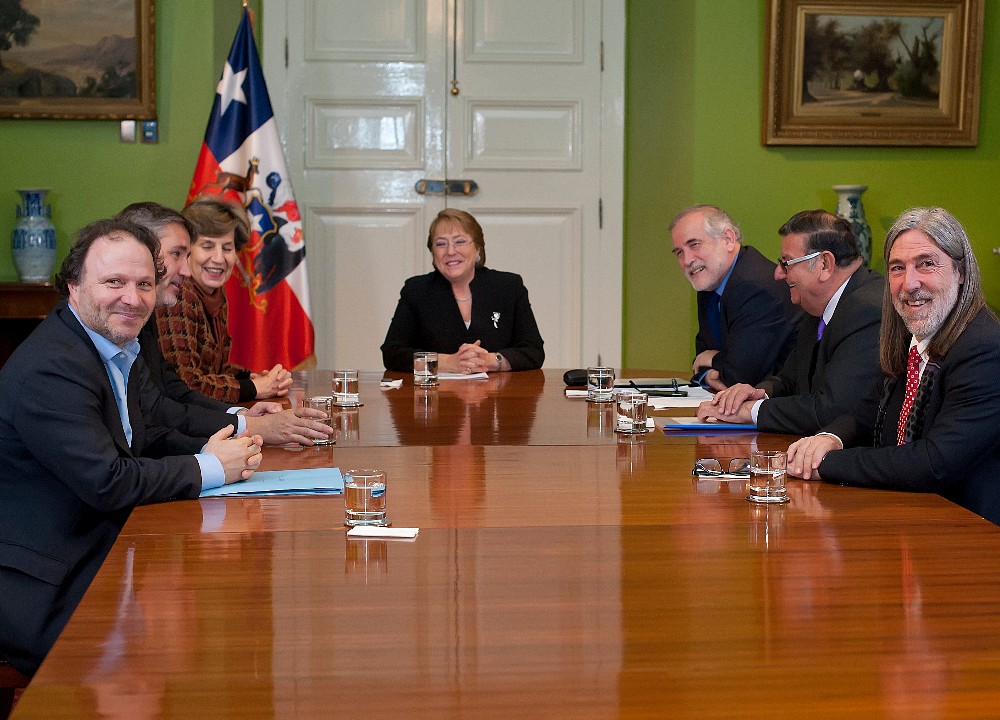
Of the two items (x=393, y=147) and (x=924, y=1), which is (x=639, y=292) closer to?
(x=393, y=147)

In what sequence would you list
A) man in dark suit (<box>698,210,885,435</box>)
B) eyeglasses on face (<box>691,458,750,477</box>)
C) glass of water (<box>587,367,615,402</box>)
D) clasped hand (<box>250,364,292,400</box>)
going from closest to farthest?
eyeglasses on face (<box>691,458,750,477</box>) → man in dark suit (<box>698,210,885,435</box>) → glass of water (<box>587,367,615,402</box>) → clasped hand (<box>250,364,292,400</box>)

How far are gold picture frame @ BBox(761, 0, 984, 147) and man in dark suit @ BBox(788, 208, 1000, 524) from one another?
11.5 ft

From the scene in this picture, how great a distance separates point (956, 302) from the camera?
8.78ft

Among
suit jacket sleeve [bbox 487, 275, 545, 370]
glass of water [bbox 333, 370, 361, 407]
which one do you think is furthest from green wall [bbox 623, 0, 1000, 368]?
glass of water [bbox 333, 370, 361, 407]

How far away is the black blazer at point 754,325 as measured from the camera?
4.12 meters

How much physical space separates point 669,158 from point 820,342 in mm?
3164

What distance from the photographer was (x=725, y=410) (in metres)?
3.19

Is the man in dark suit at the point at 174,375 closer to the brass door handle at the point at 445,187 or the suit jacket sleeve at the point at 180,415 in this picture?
the suit jacket sleeve at the point at 180,415

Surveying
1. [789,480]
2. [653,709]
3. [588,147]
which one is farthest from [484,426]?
[588,147]

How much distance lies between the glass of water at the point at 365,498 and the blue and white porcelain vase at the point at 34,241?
4.17 metres

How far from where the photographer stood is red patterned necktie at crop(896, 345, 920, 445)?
2730mm

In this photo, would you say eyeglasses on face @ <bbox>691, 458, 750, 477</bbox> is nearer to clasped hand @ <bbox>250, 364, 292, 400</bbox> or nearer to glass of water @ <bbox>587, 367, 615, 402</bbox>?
glass of water @ <bbox>587, 367, 615, 402</bbox>

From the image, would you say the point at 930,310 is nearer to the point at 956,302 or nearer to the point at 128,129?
Result: the point at 956,302

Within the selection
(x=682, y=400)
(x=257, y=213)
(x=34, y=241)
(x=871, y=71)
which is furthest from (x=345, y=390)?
(x=871, y=71)
